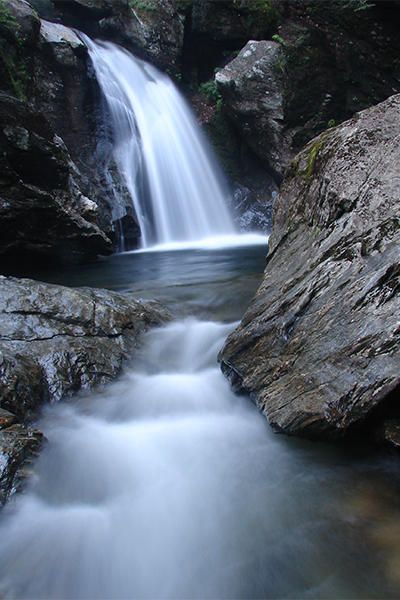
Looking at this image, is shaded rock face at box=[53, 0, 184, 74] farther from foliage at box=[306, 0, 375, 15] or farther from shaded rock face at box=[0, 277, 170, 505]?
shaded rock face at box=[0, 277, 170, 505]

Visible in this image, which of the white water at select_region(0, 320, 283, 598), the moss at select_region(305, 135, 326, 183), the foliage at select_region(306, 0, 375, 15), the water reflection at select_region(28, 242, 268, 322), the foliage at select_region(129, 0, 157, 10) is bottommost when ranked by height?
the white water at select_region(0, 320, 283, 598)

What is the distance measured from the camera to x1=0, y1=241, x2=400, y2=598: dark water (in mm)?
1771

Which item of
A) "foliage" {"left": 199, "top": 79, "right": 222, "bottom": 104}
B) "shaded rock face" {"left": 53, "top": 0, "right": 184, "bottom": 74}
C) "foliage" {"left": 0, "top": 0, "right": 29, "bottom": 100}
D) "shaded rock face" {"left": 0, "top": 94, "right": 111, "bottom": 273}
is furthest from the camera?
"foliage" {"left": 199, "top": 79, "right": 222, "bottom": 104}

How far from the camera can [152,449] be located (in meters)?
2.80

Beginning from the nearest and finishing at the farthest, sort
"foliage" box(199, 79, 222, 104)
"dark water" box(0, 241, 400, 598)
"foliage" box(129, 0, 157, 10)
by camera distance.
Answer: "dark water" box(0, 241, 400, 598) < "foliage" box(129, 0, 157, 10) < "foliage" box(199, 79, 222, 104)

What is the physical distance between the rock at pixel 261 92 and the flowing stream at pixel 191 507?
12.0m

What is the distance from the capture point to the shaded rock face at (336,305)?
2.27 m

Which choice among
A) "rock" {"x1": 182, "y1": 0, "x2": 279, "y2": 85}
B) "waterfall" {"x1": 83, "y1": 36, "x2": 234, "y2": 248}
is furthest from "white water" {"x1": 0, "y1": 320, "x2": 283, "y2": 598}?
"rock" {"x1": 182, "y1": 0, "x2": 279, "y2": 85}

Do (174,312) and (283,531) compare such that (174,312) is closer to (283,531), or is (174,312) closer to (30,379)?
(30,379)

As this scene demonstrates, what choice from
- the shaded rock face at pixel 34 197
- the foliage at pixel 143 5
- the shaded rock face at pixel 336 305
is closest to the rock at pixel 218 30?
the foliage at pixel 143 5

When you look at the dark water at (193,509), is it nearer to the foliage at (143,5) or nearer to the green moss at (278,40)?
the green moss at (278,40)

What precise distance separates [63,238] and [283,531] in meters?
7.37

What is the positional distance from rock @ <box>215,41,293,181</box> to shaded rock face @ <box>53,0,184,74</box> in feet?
14.5

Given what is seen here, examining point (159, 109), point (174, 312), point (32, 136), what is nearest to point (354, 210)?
point (174, 312)
